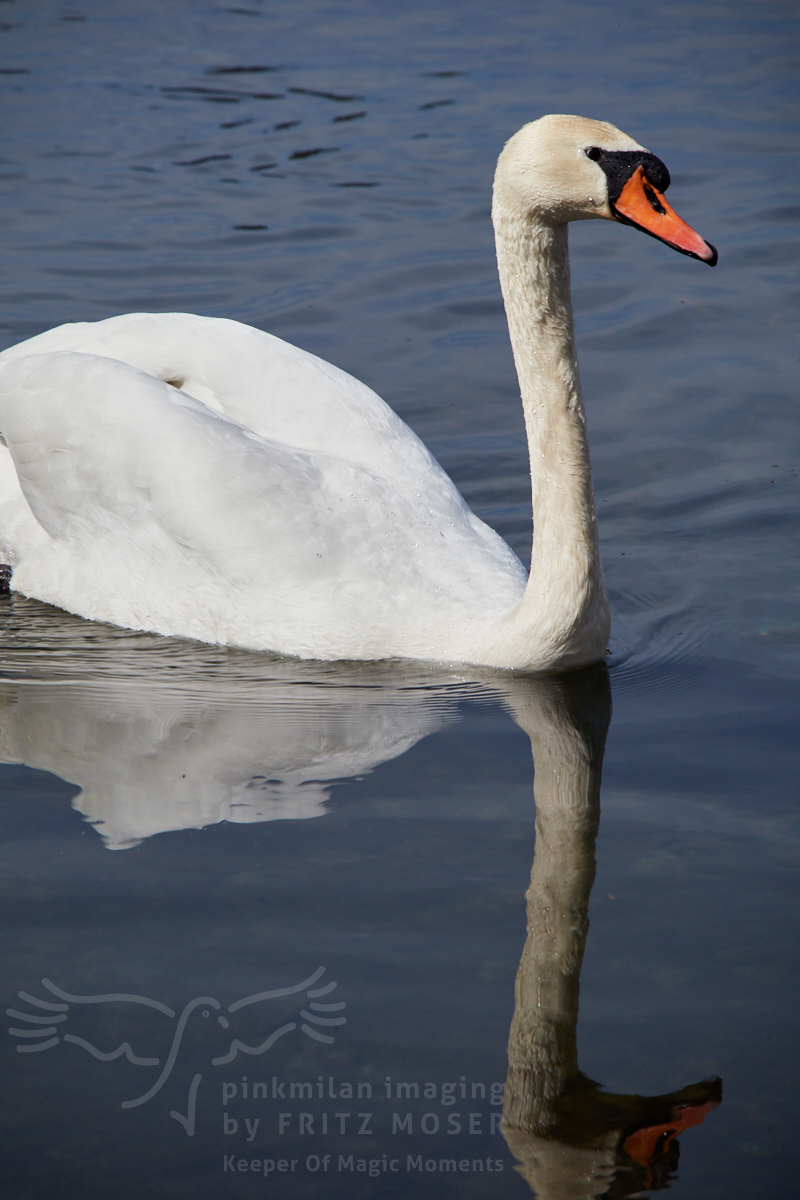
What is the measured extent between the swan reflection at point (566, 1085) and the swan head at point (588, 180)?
2.02 meters

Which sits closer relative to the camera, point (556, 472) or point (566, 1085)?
point (566, 1085)

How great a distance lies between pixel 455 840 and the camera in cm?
479

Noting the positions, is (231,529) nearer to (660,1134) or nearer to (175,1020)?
(175,1020)

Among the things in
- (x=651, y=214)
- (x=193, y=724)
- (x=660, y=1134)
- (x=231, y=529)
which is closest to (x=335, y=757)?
(x=193, y=724)

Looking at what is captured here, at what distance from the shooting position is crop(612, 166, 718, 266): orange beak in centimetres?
498

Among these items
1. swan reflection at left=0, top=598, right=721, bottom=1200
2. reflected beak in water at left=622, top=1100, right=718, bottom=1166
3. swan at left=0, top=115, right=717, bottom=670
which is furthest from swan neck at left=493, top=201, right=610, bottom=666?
reflected beak in water at left=622, top=1100, right=718, bottom=1166

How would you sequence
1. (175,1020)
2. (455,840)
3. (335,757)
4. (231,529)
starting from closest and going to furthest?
(175,1020) < (455,840) < (335,757) < (231,529)

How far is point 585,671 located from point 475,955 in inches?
84.1

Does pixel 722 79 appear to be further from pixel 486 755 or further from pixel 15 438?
pixel 486 755

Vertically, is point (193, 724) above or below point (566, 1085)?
above

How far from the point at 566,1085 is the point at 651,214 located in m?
2.93

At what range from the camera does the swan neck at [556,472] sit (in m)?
5.65

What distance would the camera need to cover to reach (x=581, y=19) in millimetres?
18938

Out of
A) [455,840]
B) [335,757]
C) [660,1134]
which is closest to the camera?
[660,1134]
